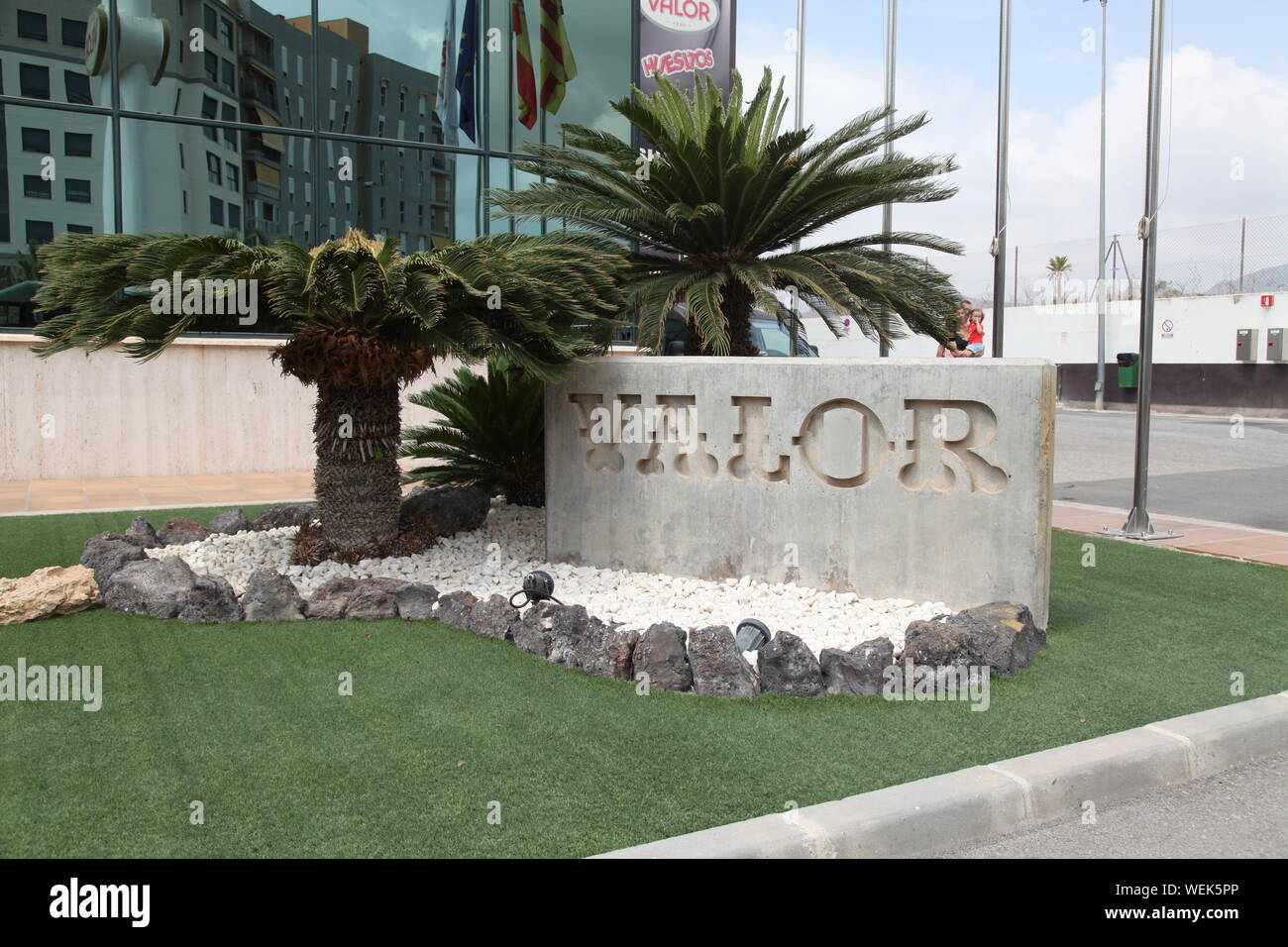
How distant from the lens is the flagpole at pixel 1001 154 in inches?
394

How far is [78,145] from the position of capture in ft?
41.0

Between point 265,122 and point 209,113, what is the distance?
2.15ft

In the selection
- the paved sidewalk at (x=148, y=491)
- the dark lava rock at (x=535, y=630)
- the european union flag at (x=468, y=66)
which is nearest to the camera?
the dark lava rock at (x=535, y=630)

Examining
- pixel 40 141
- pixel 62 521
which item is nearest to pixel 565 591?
pixel 62 521

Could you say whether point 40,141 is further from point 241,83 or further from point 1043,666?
point 1043,666

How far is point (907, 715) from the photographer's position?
14.8ft

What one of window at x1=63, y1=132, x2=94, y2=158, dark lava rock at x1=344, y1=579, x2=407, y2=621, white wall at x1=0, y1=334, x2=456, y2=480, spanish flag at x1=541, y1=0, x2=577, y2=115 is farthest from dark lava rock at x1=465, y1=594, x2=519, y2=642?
spanish flag at x1=541, y1=0, x2=577, y2=115

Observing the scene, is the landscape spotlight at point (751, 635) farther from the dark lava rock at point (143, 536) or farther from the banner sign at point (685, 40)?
the banner sign at point (685, 40)

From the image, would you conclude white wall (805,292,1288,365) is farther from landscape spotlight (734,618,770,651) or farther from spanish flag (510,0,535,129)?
landscape spotlight (734,618,770,651)

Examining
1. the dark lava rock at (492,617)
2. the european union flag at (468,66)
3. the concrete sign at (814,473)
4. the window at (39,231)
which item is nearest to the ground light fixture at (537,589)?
the dark lava rock at (492,617)

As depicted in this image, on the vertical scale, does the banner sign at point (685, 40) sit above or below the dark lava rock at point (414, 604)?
above

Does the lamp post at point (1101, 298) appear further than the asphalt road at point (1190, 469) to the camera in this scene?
Yes

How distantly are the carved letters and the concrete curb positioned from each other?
5.81 ft

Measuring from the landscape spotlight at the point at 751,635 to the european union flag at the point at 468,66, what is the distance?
460 inches
